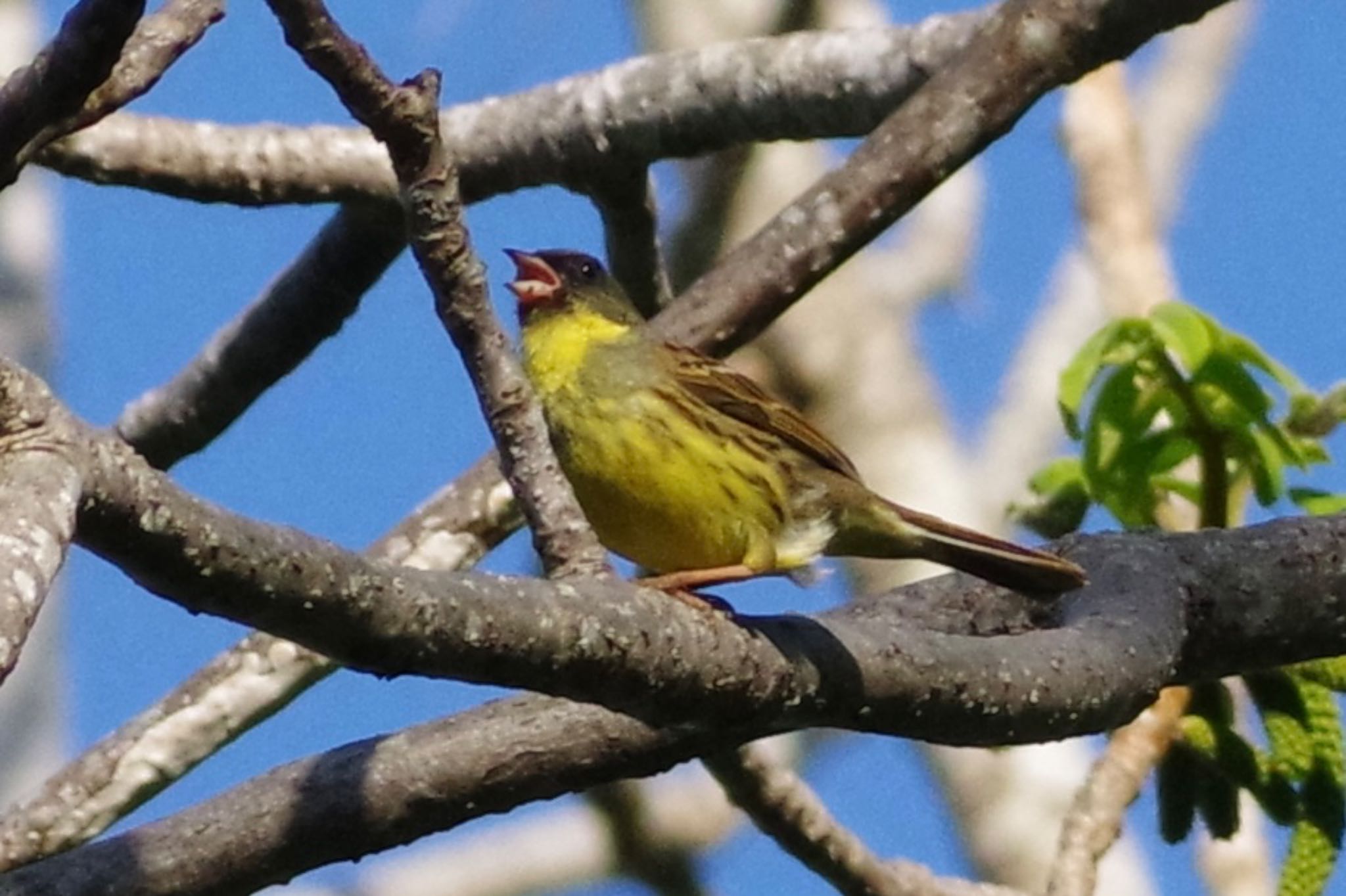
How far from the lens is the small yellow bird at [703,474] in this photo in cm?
393

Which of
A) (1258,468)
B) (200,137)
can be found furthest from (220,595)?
(200,137)

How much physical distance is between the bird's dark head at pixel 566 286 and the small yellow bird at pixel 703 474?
0.01 meters

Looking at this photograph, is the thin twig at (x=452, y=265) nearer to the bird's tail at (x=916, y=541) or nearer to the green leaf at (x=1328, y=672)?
the bird's tail at (x=916, y=541)

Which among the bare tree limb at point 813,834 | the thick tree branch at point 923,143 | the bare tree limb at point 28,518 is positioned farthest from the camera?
the thick tree branch at point 923,143

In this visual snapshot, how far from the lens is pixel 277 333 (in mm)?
4922

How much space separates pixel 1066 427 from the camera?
402cm

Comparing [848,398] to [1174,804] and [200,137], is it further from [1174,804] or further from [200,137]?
[1174,804]

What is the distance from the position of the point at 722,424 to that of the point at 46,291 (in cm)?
286

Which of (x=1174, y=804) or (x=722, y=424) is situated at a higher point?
(x=722, y=424)

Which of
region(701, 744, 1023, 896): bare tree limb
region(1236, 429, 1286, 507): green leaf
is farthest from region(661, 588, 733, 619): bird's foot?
region(1236, 429, 1286, 507): green leaf

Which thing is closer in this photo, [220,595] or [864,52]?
[220,595]

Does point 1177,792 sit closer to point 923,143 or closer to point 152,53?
point 923,143

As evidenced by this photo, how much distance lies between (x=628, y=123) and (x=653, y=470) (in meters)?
1.11

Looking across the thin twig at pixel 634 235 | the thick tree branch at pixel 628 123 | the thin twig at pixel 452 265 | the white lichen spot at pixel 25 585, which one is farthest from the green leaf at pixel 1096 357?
the white lichen spot at pixel 25 585
